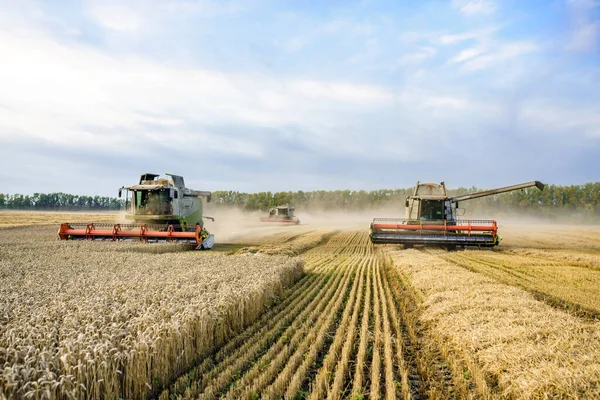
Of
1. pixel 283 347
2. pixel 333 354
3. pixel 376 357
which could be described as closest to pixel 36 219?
pixel 283 347

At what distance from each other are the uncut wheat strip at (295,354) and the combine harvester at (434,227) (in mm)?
11272

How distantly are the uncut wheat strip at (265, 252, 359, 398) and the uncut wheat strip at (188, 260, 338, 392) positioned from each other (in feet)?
1.87

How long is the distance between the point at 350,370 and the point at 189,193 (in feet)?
60.5

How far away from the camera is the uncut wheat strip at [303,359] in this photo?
14.3ft

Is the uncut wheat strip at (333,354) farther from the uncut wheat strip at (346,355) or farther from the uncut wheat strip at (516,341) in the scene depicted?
the uncut wheat strip at (516,341)

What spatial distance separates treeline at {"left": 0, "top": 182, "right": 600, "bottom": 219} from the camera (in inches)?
3086

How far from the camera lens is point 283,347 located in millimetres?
5668

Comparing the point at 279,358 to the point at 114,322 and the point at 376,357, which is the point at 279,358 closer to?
the point at 376,357

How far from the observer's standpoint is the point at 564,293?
9.38 m

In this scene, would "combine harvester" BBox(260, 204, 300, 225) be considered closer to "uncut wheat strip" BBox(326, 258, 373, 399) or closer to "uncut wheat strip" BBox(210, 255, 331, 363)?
"uncut wheat strip" BBox(210, 255, 331, 363)

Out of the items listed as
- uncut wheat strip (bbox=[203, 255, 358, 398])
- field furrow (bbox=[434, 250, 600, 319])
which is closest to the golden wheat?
uncut wheat strip (bbox=[203, 255, 358, 398])

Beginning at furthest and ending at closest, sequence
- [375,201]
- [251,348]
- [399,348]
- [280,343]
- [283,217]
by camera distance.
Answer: [375,201] → [283,217] → [280,343] → [399,348] → [251,348]

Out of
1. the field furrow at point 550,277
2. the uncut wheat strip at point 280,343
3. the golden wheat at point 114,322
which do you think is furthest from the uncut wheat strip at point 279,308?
the field furrow at point 550,277

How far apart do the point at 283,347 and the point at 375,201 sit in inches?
3462
